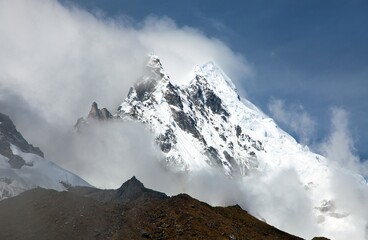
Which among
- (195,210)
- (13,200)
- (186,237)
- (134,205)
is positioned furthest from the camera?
(13,200)

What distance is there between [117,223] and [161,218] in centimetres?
1118

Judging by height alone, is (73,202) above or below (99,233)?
above

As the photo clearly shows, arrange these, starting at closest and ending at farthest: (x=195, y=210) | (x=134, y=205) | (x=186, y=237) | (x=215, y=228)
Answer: (x=186, y=237), (x=215, y=228), (x=195, y=210), (x=134, y=205)

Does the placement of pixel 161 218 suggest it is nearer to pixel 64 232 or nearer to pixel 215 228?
pixel 215 228

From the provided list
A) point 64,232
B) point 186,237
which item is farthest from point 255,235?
point 64,232

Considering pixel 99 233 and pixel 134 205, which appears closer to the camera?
pixel 99 233

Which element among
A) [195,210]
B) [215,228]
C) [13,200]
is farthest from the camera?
[13,200]

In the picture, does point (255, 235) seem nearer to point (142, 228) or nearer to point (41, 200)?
point (142, 228)

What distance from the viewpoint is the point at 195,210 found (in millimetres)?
143375

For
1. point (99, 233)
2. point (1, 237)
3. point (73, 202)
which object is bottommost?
point (1, 237)

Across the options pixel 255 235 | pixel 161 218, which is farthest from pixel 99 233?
pixel 255 235

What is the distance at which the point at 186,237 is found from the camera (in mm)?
124812

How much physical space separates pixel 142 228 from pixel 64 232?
61.7 ft

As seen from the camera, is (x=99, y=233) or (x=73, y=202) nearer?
(x=99, y=233)
